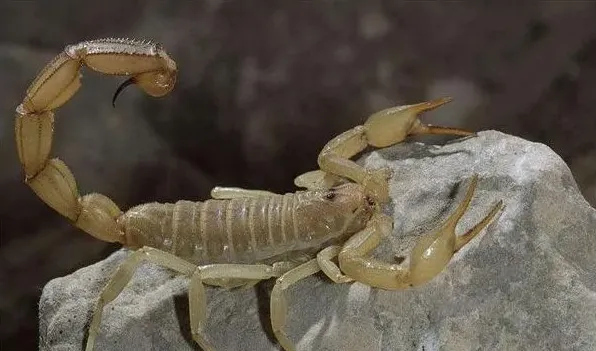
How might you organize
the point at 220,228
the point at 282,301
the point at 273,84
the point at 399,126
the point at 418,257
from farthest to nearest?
the point at 273,84 < the point at 399,126 < the point at 220,228 < the point at 282,301 < the point at 418,257

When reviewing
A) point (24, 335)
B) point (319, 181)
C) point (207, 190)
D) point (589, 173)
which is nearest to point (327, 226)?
point (319, 181)

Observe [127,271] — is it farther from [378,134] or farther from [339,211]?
[378,134]

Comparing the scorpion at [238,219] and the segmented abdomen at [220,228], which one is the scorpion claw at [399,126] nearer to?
the scorpion at [238,219]

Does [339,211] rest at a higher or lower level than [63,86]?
lower

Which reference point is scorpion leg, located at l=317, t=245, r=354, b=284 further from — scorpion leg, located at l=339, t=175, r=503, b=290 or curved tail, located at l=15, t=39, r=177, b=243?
curved tail, located at l=15, t=39, r=177, b=243

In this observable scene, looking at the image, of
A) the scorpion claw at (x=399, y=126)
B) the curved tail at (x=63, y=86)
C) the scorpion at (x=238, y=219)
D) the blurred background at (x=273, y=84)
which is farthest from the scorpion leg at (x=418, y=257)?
the blurred background at (x=273, y=84)

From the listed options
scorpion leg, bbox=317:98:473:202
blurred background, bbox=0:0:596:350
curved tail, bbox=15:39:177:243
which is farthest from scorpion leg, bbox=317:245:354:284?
blurred background, bbox=0:0:596:350

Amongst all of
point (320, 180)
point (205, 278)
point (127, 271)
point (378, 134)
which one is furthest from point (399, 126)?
point (127, 271)
